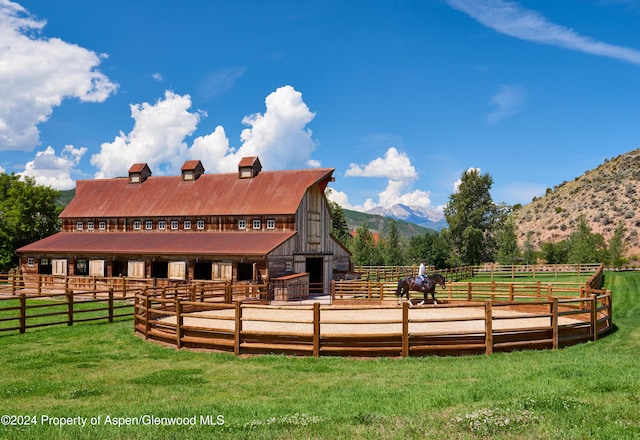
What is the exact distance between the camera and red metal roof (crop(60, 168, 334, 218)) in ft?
126

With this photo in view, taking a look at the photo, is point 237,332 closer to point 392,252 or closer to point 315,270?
point 315,270

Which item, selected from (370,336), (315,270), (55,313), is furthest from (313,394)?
(315,270)

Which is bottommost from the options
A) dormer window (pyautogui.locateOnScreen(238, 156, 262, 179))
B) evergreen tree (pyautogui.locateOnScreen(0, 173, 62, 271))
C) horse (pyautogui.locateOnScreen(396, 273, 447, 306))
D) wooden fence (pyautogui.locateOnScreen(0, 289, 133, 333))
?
wooden fence (pyautogui.locateOnScreen(0, 289, 133, 333))

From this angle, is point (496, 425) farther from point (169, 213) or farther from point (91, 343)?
point (169, 213)

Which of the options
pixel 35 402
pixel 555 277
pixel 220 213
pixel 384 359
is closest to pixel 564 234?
pixel 555 277

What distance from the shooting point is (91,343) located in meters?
15.2

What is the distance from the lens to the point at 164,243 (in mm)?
37125

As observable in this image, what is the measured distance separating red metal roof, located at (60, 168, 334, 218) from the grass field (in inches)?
942

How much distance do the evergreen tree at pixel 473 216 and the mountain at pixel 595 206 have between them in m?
26.9

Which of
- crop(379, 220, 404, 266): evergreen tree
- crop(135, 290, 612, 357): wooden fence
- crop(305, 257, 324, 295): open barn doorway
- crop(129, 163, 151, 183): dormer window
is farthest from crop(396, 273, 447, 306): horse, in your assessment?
crop(379, 220, 404, 266): evergreen tree

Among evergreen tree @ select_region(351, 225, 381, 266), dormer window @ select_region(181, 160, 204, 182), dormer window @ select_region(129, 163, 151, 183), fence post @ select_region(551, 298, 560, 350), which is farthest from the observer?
evergreen tree @ select_region(351, 225, 381, 266)

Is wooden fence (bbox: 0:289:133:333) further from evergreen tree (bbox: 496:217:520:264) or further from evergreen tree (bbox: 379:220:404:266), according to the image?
evergreen tree (bbox: 379:220:404:266)

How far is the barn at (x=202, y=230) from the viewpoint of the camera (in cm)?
3450

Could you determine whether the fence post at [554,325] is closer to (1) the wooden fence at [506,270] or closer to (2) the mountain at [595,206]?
(1) the wooden fence at [506,270]
